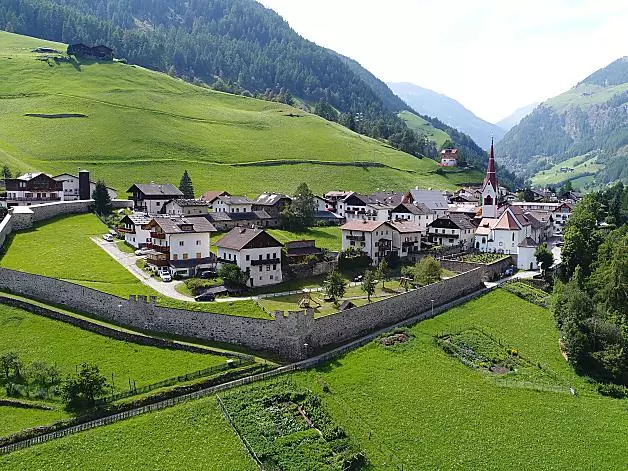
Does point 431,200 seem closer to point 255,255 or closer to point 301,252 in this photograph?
point 301,252

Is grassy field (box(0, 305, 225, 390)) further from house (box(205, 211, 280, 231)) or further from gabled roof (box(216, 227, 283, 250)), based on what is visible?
house (box(205, 211, 280, 231))

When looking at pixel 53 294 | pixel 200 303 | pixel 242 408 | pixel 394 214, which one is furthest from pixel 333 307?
pixel 394 214

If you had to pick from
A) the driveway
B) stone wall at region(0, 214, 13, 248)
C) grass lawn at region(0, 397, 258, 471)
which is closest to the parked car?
the driveway

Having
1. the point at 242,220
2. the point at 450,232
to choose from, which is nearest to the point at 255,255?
the point at 242,220

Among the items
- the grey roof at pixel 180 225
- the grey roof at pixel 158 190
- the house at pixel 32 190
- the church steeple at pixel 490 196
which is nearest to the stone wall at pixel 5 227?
the house at pixel 32 190

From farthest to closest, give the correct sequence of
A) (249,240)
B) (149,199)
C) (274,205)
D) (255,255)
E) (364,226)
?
(274,205), (149,199), (364,226), (255,255), (249,240)

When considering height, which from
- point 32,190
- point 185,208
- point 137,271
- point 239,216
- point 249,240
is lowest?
point 137,271

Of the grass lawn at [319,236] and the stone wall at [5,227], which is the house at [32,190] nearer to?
the stone wall at [5,227]
